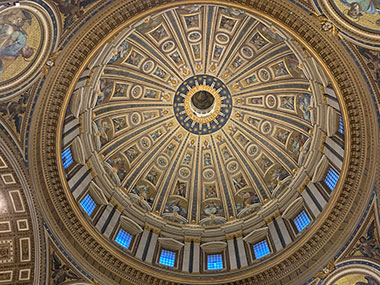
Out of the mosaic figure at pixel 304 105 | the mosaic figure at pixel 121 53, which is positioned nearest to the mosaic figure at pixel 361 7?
the mosaic figure at pixel 304 105

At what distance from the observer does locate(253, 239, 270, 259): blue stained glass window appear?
76.1ft

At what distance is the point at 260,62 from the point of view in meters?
30.0

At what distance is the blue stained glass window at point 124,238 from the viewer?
23.5 metres

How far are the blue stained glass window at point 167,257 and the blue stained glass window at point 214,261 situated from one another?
2.11 meters

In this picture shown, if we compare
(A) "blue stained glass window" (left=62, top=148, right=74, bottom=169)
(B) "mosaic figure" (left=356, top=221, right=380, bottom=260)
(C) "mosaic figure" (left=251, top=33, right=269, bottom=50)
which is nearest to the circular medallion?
(C) "mosaic figure" (left=251, top=33, right=269, bottom=50)

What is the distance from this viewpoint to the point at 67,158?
2164 centimetres

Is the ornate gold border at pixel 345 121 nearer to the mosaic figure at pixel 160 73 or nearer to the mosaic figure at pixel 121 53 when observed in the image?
the mosaic figure at pixel 121 53

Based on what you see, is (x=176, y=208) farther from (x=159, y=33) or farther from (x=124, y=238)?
(x=159, y=33)

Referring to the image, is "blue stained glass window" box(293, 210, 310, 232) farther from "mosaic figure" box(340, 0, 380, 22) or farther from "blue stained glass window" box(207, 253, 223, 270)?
"mosaic figure" box(340, 0, 380, 22)

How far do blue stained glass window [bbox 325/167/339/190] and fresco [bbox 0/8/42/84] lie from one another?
1517 centimetres

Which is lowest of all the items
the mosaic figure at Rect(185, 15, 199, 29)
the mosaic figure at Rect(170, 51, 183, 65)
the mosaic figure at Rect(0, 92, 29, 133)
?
the mosaic figure at Rect(0, 92, 29, 133)

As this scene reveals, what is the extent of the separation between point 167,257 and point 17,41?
578 inches

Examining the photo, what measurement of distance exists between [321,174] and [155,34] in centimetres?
1475

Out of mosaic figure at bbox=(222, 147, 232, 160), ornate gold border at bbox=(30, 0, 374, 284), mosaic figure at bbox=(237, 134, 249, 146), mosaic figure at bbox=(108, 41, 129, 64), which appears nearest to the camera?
ornate gold border at bbox=(30, 0, 374, 284)
